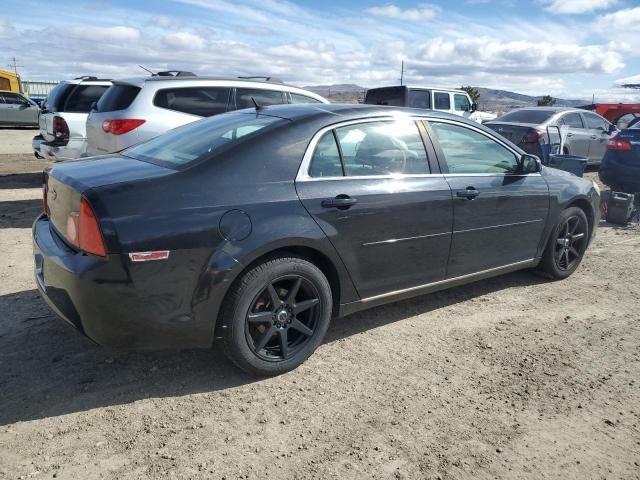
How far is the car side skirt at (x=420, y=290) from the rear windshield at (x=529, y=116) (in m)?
7.24

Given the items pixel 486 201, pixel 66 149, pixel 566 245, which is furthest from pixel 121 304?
pixel 66 149

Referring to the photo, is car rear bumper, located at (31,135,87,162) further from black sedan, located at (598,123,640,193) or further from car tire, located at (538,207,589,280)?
black sedan, located at (598,123,640,193)

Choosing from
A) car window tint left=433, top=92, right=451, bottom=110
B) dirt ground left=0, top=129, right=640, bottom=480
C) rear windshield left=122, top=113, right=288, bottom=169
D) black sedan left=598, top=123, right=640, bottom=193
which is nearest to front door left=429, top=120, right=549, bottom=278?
dirt ground left=0, top=129, right=640, bottom=480

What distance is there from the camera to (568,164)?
754 centimetres

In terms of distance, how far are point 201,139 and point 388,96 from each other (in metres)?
10.3

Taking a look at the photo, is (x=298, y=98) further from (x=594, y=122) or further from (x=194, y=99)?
(x=594, y=122)

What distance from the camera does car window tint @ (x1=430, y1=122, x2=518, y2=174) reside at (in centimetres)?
402

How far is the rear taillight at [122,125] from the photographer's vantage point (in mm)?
6594

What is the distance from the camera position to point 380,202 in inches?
137

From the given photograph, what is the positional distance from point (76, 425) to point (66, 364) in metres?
0.67

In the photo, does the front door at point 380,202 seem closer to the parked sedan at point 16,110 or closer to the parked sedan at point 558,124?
the parked sedan at point 558,124

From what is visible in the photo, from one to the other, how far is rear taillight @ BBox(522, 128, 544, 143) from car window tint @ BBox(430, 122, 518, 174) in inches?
249

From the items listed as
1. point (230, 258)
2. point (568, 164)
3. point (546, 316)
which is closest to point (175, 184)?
point (230, 258)

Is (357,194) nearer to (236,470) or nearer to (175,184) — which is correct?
(175,184)
